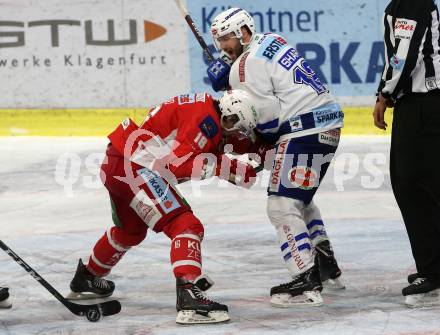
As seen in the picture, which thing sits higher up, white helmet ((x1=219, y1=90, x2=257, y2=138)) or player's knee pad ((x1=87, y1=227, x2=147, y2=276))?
white helmet ((x1=219, y1=90, x2=257, y2=138))

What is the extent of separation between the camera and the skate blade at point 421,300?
470cm

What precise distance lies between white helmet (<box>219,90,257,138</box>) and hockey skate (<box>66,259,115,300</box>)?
1022mm

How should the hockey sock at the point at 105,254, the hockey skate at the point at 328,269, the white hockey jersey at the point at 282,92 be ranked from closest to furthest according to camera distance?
1. the white hockey jersey at the point at 282,92
2. the hockey sock at the point at 105,254
3. the hockey skate at the point at 328,269

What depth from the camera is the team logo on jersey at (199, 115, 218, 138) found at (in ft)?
15.3

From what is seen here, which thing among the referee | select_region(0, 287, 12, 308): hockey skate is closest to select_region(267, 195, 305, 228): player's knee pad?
the referee

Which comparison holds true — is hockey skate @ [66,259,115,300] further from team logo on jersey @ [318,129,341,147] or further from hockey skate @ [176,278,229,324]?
team logo on jersey @ [318,129,341,147]

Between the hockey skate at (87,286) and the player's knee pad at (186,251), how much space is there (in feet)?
2.26

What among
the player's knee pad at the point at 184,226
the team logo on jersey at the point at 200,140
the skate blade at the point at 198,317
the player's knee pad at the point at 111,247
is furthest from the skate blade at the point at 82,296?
the team logo on jersey at the point at 200,140

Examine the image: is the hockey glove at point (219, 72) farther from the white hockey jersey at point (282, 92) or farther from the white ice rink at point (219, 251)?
the white ice rink at point (219, 251)

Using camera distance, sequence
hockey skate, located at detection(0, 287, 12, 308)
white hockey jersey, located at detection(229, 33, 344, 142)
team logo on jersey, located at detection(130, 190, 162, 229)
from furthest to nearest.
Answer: white hockey jersey, located at detection(229, 33, 344, 142) < hockey skate, located at detection(0, 287, 12, 308) < team logo on jersey, located at detection(130, 190, 162, 229)

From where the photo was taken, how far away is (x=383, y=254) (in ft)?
19.4

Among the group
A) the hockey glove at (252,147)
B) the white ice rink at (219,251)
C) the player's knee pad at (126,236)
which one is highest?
the hockey glove at (252,147)

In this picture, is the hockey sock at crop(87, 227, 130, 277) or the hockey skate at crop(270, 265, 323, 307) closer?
the hockey skate at crop(270, 265, 323, 307)

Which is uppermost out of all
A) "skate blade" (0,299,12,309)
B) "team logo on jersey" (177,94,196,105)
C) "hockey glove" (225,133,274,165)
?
"team logo on jersey" (177,94,196,105)
